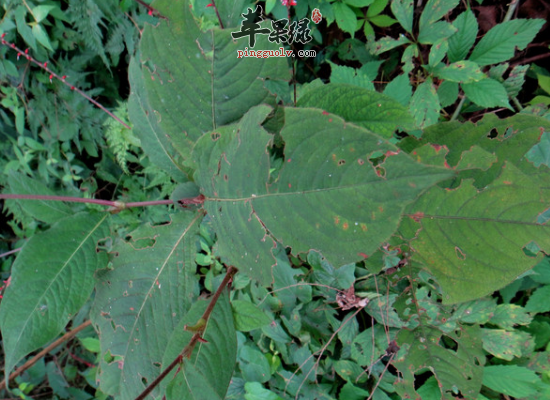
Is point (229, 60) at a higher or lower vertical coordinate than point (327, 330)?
higher

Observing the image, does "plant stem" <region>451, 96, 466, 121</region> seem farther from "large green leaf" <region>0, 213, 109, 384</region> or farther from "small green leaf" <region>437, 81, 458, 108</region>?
"large green leaf" <region>0, 213, 109, 384</region>

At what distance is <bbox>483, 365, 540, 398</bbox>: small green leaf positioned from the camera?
1037mm

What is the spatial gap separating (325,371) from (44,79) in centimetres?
177

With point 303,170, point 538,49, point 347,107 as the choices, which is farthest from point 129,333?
point 538,49

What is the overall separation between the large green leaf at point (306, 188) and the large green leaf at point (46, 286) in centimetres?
42

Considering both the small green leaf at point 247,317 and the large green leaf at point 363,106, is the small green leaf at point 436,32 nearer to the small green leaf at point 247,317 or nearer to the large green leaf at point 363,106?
the large green leaf at point 363,106

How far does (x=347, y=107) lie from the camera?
29.6 inches

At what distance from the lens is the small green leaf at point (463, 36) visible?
125cm

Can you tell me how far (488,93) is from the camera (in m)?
1.24

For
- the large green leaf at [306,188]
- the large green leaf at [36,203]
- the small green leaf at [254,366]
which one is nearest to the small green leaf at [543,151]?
the large green leaf at [306,188]

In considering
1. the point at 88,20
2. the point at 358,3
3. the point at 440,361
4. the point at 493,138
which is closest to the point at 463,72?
the point at 358,3

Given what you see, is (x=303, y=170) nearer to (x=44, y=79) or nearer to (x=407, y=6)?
(x=407, y=6)

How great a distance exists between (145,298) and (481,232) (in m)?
0.75

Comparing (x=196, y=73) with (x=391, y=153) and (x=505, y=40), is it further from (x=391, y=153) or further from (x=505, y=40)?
(x=505, y=40)
